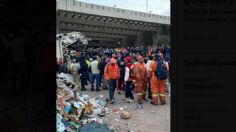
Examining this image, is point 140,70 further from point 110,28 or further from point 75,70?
point 110,28

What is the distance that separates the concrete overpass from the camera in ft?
151

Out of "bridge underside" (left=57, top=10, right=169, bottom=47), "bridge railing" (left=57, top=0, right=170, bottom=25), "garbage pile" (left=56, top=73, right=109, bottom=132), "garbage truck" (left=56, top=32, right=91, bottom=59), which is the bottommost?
"garbage pile" (left=56, top=73, right=109, bottom=132)

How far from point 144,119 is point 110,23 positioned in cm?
4851

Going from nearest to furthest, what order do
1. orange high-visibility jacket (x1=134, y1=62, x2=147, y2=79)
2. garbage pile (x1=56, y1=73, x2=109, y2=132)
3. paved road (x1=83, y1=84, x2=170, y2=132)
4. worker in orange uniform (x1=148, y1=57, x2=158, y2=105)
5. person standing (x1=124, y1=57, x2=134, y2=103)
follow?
garbage pile (x1=56, y1=73, x2=109, y2=132)
paved road (x1=83, y1=84, x2=170, y2=132)
worker in orange uniform (x1=148, y1=57, x2=158, y2=105)
orange high-visibility jacket (x1=134, y1=62, x2=147, y2=79)
person standing (x1=124, y1=57, x2=134, y2=103)

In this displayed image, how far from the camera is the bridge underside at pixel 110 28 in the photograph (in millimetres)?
50375

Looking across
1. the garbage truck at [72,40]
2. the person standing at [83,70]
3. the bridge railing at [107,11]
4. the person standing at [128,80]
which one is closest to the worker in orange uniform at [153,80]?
the person standing at [128,80]

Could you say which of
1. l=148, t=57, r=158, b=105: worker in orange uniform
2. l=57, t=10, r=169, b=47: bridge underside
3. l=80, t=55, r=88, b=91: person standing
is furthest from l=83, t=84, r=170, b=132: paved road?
l=57, t=10, r=169, b=47: bridge underside

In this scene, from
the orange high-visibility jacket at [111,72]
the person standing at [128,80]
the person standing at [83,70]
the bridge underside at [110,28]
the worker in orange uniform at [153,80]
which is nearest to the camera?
the worker in orange uniform at [153,80]

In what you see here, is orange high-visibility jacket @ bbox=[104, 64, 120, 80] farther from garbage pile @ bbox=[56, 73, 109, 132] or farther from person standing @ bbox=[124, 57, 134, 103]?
garbage pile @ bbox=[56, 73, 109, 132]

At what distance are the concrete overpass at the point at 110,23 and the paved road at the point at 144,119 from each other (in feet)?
103

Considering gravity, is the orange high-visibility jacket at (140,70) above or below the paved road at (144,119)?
above

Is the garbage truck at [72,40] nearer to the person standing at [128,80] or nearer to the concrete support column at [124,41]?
the person standing at [128,80]

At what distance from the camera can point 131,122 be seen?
30.7ft
